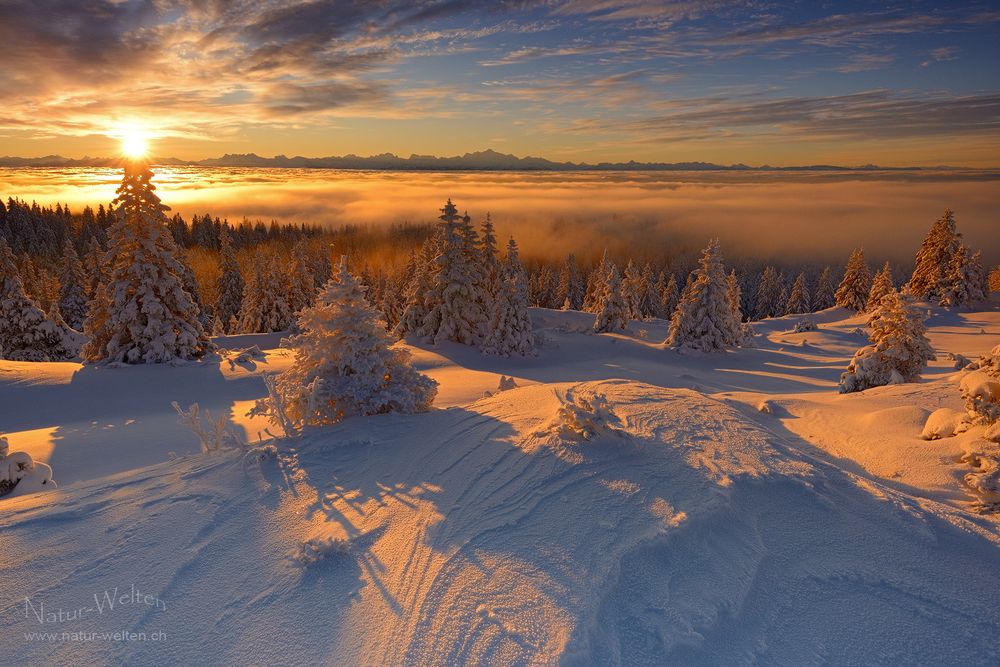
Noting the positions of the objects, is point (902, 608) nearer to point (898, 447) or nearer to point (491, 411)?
point (898, 447)

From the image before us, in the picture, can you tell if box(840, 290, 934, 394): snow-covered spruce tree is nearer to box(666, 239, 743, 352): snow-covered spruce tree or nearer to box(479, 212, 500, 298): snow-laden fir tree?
box(666, 239, 743, 352): snow-covered spruce tree

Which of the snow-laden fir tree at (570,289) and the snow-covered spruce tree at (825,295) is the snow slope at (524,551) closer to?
the snow-laden fir tree at (570,289)

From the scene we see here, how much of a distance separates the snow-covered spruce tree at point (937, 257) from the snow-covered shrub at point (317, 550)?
59.6 metres

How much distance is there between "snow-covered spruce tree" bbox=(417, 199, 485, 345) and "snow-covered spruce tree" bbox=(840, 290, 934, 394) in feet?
77.1

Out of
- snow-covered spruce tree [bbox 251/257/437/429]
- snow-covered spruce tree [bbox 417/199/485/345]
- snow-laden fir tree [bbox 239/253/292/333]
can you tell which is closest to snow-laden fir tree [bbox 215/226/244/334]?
snow-laden fir tree [bbox 239/253/292/333]

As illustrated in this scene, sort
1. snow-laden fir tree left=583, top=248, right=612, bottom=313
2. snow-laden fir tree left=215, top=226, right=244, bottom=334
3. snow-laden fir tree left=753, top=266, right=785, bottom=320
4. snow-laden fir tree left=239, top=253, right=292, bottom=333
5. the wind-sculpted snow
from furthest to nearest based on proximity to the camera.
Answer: snow-laden fir tree left=753, top=266, right=785, bottom=320 → snow-laden fir tree left=215, top=226, right=244, bottom=334 → snow-laden fir tree left=583, top=248, right=612, bottom=313 → snow-laden fir tree left=239, top=253, right=292, bottom=333 → the wind-sculpted snow

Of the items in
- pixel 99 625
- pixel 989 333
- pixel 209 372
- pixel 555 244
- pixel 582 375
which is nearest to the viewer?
pixel 99 625

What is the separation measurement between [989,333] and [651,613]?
164 feet

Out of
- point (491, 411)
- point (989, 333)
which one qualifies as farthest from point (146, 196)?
point (989, 333)

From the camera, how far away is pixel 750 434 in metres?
8.79

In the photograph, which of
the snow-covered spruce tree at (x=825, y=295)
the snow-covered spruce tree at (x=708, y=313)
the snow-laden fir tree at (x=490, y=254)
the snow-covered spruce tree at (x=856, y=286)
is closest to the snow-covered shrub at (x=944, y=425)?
the snow-covered spruce tree at (x=708, y=313)

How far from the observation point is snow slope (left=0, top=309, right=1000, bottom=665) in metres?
4.46

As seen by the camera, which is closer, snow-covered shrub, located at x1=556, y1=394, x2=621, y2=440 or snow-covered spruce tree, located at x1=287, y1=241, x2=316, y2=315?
snow-covered shrub, located at x1=556, y1=394, x2=621, y2=440

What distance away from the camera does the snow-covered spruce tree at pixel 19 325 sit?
32.2 meters
